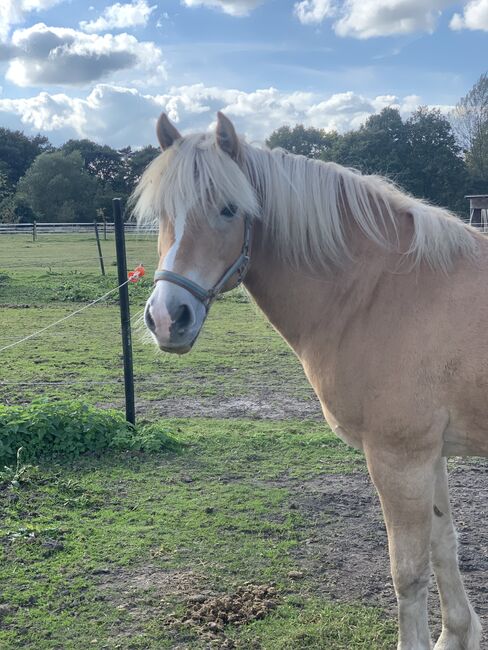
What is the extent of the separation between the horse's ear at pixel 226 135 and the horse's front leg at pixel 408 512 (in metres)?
1.37

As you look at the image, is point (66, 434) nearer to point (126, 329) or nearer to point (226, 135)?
point (126, 329)

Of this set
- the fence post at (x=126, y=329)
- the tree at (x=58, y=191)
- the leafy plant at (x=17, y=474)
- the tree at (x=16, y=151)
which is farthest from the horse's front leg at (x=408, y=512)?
the tree at (x=16, y=151)

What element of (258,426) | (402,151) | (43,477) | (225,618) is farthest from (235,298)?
(402,151)

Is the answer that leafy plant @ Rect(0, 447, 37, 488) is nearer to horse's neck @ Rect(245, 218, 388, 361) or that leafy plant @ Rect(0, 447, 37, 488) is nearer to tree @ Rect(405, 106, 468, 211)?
horse's neck @ Rect(245, 218, 388, 361)

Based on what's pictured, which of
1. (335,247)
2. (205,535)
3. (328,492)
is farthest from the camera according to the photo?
(328,492)

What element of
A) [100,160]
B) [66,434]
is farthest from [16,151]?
[66,434]

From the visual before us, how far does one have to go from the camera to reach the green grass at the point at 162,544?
2.75 meters

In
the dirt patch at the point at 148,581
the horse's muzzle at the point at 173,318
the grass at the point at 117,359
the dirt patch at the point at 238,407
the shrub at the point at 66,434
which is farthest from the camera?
the grass at the point at 117,359

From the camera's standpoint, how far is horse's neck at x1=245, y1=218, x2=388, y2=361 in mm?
2428

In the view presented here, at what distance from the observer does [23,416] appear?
495 centimetres

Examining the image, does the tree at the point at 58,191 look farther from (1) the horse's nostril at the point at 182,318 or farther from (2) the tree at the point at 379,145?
(1) the horse's nostril at the point at 182,318

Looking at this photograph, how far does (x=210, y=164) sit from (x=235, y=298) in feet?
41.2

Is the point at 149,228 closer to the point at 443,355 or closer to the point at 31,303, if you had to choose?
the point at 443,355

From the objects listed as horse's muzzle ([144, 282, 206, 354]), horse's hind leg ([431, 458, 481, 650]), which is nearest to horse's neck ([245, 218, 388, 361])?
horse's muzzle ([144, 282, 206, 354])
